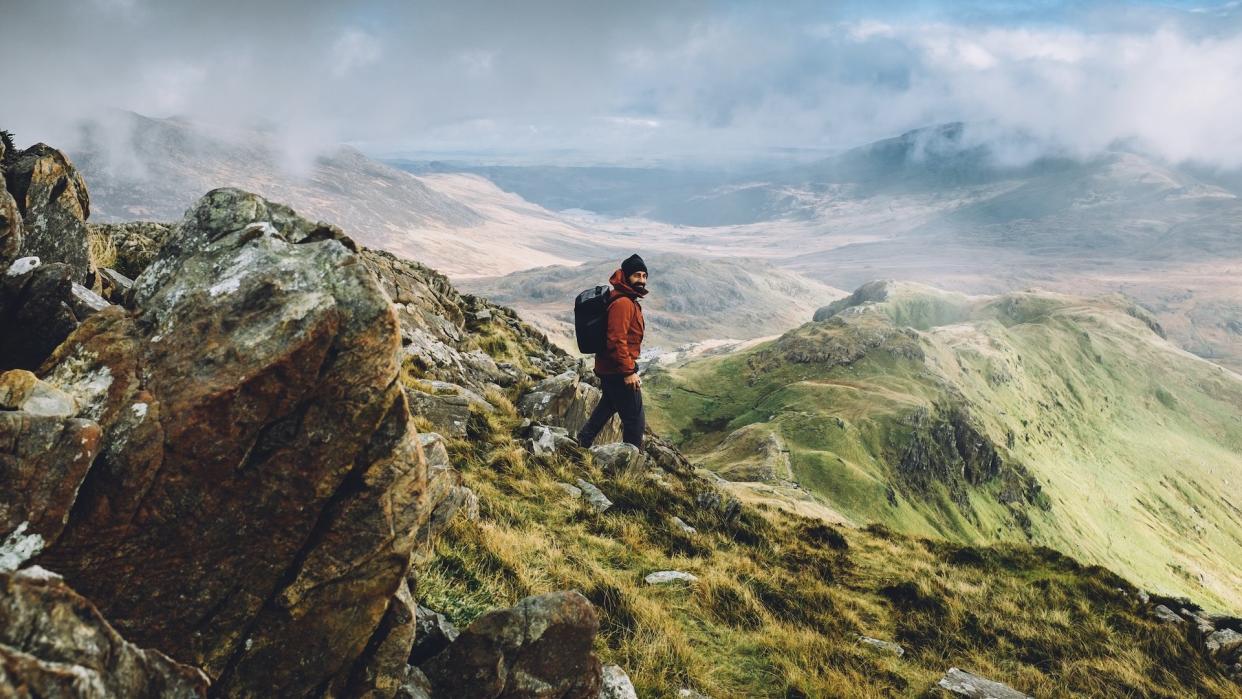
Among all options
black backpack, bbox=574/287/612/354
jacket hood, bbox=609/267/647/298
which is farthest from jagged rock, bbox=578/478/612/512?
jacket hood, bbox=609/267/647/298

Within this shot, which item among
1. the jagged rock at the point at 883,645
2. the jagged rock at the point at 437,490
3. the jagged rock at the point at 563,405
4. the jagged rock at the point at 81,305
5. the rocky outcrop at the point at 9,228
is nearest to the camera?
the jagged rock at the point at 81,305

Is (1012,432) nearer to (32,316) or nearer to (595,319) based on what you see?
(595,319)

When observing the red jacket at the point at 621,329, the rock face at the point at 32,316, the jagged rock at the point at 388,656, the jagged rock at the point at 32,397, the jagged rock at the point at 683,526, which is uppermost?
the rock face at the point at 32,316

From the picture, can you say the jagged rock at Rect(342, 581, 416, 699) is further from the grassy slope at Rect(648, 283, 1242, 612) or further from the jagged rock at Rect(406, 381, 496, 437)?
the grassy slope at Rect(648, 283, 1242, 612)

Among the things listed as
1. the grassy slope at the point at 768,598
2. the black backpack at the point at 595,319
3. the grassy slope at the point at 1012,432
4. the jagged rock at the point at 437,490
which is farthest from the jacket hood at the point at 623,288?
the grassy slope at the point at 1012,432

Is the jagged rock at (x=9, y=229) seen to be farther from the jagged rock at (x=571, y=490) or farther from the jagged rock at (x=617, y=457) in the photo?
the jagged rock at (x=617, y=457)

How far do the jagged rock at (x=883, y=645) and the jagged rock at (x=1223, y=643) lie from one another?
7.36 metres

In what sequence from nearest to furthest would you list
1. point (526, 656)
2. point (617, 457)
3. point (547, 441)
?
1. point (526, 656)
2. point (547, 441)
3. point (617, 457)

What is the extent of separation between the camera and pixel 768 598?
12008 mm

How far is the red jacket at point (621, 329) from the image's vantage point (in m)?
14.1

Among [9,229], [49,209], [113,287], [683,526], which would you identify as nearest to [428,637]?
[9,229]

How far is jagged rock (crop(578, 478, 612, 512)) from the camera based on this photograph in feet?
46.6

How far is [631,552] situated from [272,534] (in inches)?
331

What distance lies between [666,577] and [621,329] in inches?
215
